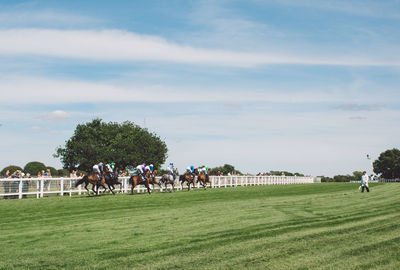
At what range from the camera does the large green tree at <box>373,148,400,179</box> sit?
372 ft

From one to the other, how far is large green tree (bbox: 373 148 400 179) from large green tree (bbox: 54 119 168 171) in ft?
202

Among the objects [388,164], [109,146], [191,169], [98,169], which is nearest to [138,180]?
[98,169]

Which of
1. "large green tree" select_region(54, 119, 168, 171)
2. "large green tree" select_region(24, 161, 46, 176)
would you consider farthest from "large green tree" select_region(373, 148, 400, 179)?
"large green tree" select_region(24, 161, 46, 176)

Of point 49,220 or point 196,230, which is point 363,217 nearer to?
point 196,230

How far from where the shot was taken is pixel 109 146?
76.0 metres

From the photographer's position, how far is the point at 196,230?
10859mm

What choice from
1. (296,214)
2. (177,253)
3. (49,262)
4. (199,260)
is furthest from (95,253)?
(296,214)

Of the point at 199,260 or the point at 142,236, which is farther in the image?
the point at 142,236

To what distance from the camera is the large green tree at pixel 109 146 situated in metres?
74.6

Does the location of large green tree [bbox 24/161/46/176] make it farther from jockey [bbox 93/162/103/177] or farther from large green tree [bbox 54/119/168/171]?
jockey [bbox 93/162/103/177]

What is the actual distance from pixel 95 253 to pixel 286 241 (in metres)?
3.49

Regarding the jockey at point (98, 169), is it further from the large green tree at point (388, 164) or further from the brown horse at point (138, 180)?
the large green tree at point (388, 164)

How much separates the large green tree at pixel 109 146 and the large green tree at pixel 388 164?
6152 centimetres

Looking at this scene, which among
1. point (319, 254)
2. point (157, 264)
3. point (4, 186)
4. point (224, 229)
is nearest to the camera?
point (157, 264)
